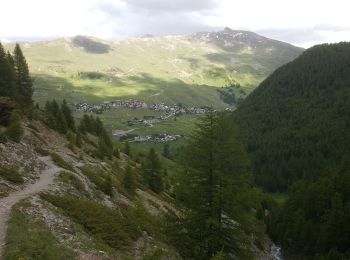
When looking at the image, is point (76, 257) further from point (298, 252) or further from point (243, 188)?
point (298, 252)

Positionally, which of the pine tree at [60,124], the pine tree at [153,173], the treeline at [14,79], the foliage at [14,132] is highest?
the treeline at [14,79]

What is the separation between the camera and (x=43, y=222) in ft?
109

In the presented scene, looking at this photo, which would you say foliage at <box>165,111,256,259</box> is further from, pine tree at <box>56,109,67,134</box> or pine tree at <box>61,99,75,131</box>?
pine tree at <box>61,99,75,131</box>

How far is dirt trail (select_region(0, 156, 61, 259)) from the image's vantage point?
30.2 m

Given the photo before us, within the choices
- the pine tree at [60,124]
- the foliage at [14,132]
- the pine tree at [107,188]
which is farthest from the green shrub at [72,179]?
the pine tree at [60,124]

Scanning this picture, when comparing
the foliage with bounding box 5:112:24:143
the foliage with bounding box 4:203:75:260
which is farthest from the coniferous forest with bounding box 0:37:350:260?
the foliage with bounding box 4:203:75:260

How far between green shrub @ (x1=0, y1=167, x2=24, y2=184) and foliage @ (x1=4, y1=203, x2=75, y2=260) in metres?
9.31

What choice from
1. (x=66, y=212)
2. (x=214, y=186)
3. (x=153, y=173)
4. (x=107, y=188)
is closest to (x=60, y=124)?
(x=153, y=173)

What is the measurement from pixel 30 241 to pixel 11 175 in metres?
16.9

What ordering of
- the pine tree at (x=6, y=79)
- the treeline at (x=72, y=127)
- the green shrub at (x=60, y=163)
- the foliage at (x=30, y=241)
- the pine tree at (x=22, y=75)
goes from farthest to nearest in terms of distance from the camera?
the pine tree at (x=22, y=75)
the treeline at (x=72, y=127)
the pine tree at (x=6, y=79)
the green shrub at (x=60, y=163)
the foliage at (x=30, y=241)

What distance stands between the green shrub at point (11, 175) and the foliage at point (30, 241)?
931cm

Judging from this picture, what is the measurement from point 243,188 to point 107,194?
21.2 m

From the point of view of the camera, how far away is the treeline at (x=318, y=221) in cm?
8294

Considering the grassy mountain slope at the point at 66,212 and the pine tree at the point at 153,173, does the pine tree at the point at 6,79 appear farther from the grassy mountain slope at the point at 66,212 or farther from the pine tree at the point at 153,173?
the pine tree at the point at 153,173
